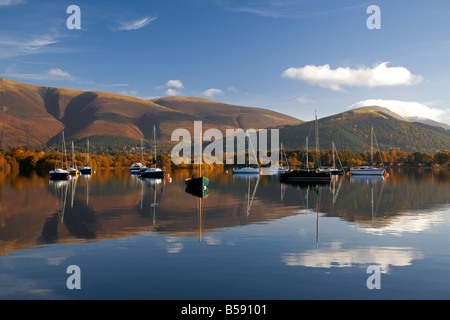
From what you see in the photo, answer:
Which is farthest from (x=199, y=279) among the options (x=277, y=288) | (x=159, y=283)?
(x=277, y=288)

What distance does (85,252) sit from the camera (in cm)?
1916

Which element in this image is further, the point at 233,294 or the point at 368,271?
the point at 368,271

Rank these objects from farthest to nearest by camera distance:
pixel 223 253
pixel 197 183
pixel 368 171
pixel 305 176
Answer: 1. pixel 368 171
2. pixel 305 176
3. pixel 197 183
4. pixel 223 253

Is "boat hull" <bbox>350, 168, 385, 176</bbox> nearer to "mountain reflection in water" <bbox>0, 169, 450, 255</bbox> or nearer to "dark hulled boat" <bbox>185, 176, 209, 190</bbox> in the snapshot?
"dark hulled boat" <bbox>185, 176, 209, 190</bbox>

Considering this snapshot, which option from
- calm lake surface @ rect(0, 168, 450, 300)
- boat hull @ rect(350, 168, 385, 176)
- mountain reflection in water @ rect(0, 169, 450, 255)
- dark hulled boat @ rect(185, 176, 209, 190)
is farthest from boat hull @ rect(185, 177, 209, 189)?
boat hull @ rect(350, 168, 385, 176)

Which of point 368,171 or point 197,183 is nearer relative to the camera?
point 197,183

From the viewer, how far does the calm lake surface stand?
44.9 ft

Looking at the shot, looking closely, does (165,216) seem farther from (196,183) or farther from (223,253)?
(196,183)

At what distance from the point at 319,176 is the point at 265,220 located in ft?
184

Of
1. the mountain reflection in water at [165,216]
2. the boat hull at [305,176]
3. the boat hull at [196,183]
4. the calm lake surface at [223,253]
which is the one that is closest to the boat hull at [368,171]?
the boat hull at [305,176]

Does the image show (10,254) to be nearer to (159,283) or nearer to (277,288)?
(159,283)

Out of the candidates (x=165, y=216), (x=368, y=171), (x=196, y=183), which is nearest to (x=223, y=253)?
(x=165, y=216)

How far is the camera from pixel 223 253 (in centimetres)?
1898

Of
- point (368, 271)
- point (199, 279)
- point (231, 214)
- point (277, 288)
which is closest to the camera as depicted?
point (277, 288)
